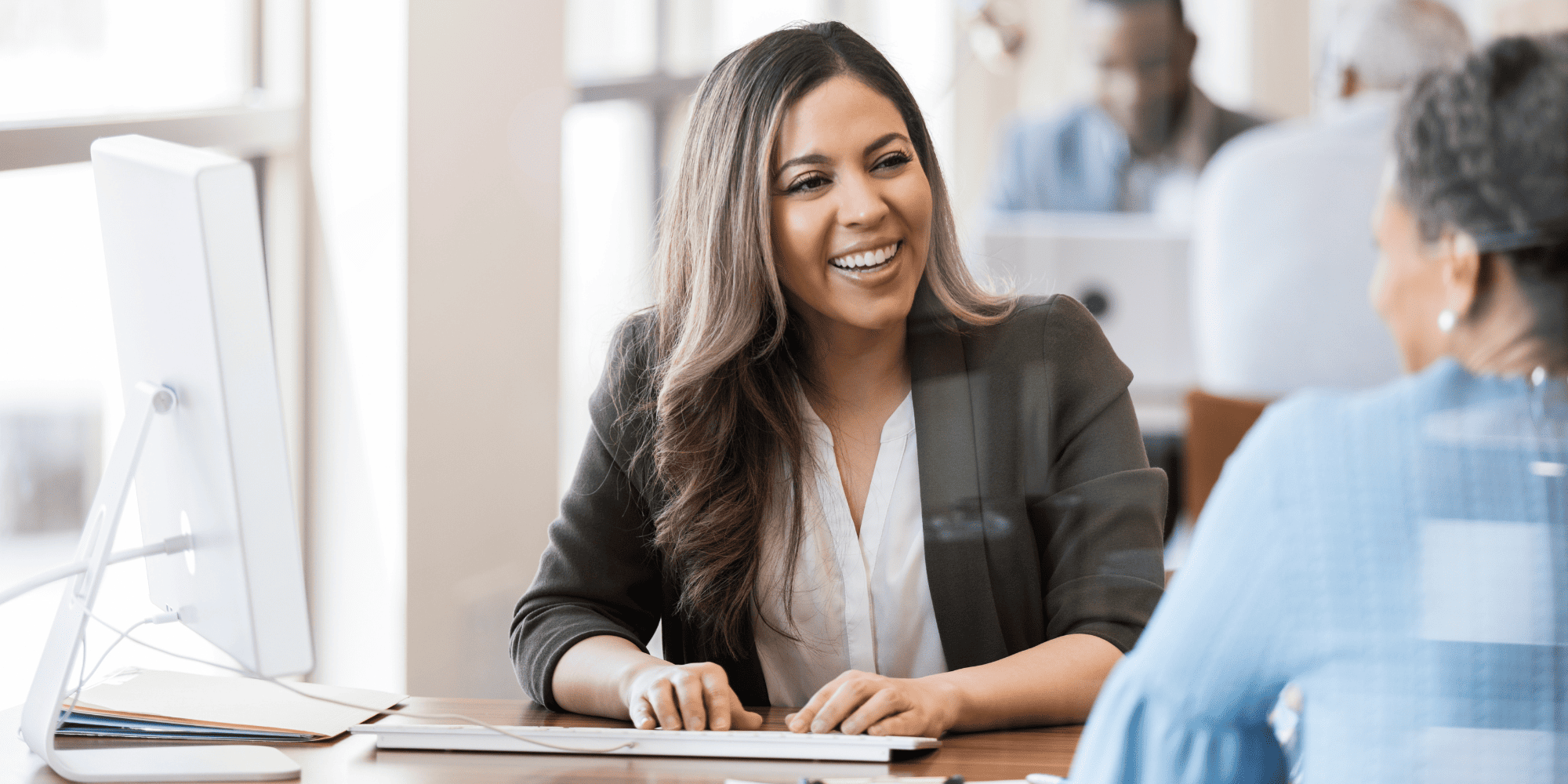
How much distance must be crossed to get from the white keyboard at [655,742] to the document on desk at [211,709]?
0.16ft

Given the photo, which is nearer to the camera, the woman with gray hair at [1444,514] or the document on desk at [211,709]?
the woman with gray hair at [1444,514]

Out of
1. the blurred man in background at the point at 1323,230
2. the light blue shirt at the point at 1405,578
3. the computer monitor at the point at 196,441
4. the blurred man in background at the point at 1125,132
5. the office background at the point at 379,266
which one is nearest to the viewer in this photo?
the light blue shirt at the point at 1405,578

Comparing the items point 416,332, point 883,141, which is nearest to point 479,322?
point 416,332

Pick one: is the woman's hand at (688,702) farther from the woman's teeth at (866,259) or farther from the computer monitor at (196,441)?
the woman's teeth at (866,259)

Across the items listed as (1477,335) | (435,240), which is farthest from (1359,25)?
(435,240)

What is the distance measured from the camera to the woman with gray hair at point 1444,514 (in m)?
0.48

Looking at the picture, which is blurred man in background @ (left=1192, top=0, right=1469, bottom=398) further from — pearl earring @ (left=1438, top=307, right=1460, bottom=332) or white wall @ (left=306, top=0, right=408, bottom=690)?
white wall @ (left=306, top=0, right=408, bottom=690)

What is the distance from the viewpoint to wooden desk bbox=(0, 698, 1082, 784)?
77cm

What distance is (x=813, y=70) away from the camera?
1.04 meters

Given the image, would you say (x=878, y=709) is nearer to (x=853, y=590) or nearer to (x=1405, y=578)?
(x=853, y=590)

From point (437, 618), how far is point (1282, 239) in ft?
4.22

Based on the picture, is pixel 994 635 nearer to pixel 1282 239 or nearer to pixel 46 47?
pixel 1282 239

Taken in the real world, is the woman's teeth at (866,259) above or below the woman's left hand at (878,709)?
above

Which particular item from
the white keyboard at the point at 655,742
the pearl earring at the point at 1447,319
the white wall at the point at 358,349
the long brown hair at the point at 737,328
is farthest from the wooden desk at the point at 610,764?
the white wall at the point at 358,349
